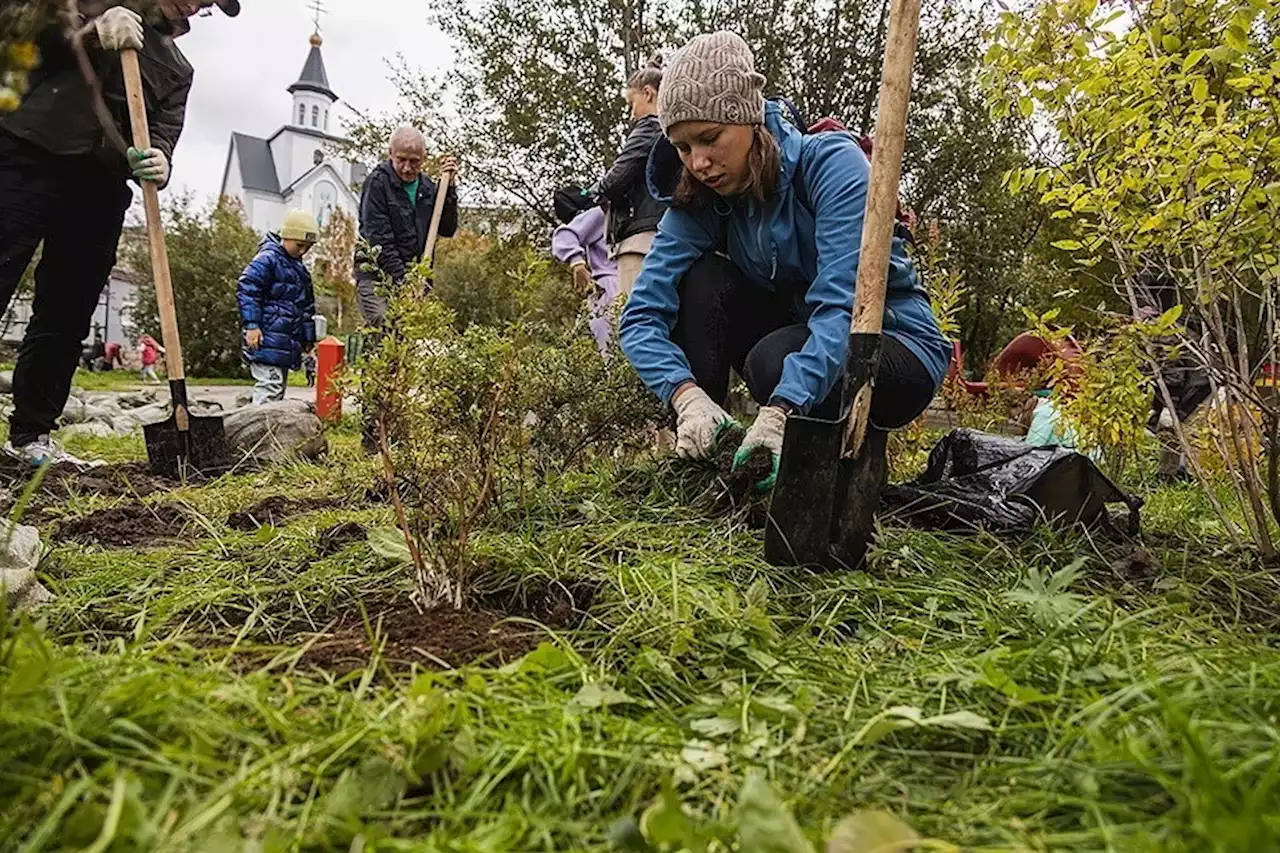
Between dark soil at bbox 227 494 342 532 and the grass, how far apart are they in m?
0.91

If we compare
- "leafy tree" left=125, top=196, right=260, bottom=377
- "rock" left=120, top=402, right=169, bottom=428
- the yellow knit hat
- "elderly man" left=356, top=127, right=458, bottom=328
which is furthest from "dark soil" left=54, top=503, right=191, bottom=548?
"leafy tree" left=125, top=196, right=260, bottom=377

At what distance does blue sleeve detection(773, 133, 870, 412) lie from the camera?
2.26m

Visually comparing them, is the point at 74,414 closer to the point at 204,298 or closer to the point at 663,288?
the point at 663,288

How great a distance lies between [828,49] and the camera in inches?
494

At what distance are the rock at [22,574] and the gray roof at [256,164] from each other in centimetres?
6047

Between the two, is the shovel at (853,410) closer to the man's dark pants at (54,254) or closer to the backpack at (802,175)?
the backpack at (802,175)

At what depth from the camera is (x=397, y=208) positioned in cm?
581

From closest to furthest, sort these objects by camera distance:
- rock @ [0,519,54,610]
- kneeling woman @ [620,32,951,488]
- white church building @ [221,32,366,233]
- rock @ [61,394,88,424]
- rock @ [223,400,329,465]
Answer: rock @ [0,519,54,610] < kneeling woman @ [620,32,951,488] < rock @ [223,400,329,465] < rock @ [61,394,88,424] < white church building @ [221,32,366,233]

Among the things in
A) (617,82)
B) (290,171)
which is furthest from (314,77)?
(617,82)

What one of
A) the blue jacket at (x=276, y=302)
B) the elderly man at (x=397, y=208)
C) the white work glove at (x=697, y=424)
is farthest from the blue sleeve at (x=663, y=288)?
the blue jacket at (x=276, y=302)

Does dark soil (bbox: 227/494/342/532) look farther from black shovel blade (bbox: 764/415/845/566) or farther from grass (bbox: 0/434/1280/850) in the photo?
black shovel blade (bbox: 764/415/845/566)

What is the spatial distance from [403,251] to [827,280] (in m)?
4.22

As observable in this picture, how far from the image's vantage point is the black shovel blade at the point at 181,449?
4.04 m

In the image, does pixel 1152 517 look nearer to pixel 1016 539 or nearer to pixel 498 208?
pixel 1016 539
